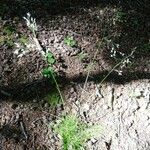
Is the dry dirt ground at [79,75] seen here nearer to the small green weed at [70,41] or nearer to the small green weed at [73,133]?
the small green weed at [70,41]

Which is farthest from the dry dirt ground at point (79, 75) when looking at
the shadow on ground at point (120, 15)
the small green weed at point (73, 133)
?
the small green weed at point (73, 133)

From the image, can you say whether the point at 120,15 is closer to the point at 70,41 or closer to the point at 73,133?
the point at 70,41

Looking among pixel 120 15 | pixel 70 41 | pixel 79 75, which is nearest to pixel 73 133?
pixel 79 75

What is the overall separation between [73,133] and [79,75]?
1.27 metres

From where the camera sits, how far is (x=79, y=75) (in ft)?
15.1

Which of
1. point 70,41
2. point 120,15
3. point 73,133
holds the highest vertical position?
point 120,15

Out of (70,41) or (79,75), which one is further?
(70,41)

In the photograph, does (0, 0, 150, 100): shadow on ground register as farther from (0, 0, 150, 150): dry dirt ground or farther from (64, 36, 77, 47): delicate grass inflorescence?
(64, 36, 77, 47): delicate grass inflorescence

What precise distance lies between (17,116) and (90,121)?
0.97 metres

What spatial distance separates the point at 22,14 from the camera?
17.4ft

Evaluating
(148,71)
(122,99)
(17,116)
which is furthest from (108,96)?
(17,116)

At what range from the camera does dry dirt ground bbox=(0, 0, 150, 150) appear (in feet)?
13.3

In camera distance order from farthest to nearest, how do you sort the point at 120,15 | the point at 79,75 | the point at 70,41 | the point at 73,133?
the point at 120,15, the point at 70,41, the point at 79,75, the point at 73,133

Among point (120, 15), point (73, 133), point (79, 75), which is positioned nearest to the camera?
point (73, 133)
